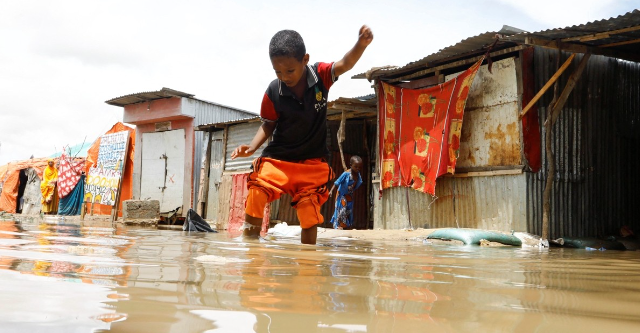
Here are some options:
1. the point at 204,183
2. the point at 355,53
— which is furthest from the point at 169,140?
the point at 355,53

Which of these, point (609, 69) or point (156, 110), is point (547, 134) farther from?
point (156, 110)

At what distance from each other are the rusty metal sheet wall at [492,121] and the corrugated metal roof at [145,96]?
1114cm

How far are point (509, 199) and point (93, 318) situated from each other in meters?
7.50

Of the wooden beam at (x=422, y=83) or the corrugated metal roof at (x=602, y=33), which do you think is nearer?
the corrugated metal roof at (x=602, y=33)

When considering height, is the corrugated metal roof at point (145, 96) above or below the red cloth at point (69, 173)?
above

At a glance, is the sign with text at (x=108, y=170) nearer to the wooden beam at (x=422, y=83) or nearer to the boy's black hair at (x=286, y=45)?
the wooden beam at (x=422, y=83)

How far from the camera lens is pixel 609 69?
879cm

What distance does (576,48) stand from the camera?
743cm

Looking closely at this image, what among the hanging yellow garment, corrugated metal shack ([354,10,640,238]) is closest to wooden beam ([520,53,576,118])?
corrugated metal shack ([354,10,640,238])

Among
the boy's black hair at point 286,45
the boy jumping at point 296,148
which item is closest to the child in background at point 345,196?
the boy jumping at point 296,148

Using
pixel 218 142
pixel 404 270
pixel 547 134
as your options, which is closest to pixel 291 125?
pixel 404 270

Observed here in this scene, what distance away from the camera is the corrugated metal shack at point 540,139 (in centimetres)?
767

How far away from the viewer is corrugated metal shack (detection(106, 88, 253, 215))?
17.6 metres

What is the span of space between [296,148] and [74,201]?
20.1 meters
